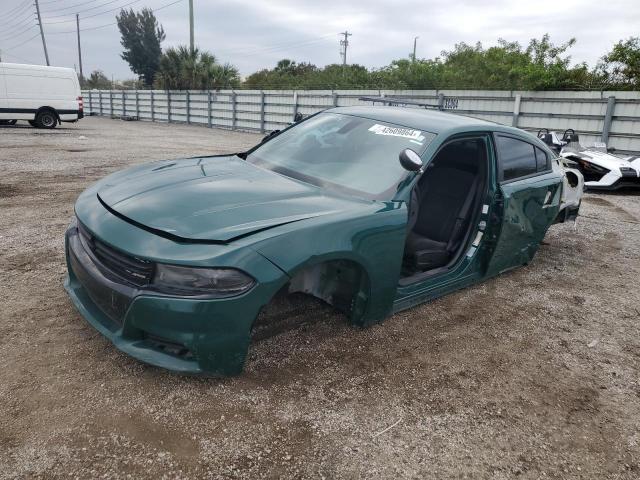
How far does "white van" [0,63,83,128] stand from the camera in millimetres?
15828

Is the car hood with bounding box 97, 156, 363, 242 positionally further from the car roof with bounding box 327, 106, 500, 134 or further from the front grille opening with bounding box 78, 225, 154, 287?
the car roof with bounding box 327, 106, 500, 134

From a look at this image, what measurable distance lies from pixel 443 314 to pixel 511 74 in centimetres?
1355

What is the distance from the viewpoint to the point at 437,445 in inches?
80.6

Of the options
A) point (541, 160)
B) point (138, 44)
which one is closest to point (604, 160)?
point (541, 160)

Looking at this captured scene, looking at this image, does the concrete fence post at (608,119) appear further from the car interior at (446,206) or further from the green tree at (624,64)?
the car interior at (446,206)

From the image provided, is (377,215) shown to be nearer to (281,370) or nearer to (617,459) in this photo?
(281,370)

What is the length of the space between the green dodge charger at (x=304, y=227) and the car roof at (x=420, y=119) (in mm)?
17

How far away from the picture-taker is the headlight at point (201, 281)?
200 cm

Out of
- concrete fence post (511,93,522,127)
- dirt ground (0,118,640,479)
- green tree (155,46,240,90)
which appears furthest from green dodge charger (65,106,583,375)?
green tree (155,46,240,90)

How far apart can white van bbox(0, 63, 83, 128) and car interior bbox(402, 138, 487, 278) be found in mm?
17426

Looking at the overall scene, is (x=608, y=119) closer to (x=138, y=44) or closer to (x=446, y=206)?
(x=446, y=206)

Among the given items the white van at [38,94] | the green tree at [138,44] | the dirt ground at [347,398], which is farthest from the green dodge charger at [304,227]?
the green tree at [138,44]

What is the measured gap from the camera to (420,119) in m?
3.33

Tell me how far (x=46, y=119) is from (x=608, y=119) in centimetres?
1859
